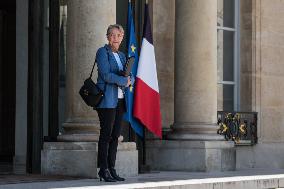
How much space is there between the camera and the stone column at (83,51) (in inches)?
455

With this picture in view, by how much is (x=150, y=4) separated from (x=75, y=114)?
151 inches

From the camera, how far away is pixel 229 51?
16688 millimetres

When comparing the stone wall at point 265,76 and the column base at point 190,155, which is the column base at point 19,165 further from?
the stone wall at point 265,76

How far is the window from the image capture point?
54.0 ft

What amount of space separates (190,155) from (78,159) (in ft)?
10.1

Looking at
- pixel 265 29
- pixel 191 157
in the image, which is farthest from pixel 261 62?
pixel 191 157

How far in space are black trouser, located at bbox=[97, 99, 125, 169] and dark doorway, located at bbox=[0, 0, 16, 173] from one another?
9.01 m

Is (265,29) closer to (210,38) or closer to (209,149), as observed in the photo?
(210,38)

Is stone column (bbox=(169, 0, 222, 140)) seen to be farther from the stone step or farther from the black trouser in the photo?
the black trouser

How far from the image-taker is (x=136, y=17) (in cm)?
1303

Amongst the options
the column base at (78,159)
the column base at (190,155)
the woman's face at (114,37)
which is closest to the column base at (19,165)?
the column base at (78,159)

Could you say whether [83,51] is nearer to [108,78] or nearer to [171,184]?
[108,78]

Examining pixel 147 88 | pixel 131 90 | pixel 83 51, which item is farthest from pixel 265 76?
pixel 83 51

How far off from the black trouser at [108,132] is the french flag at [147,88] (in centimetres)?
250
